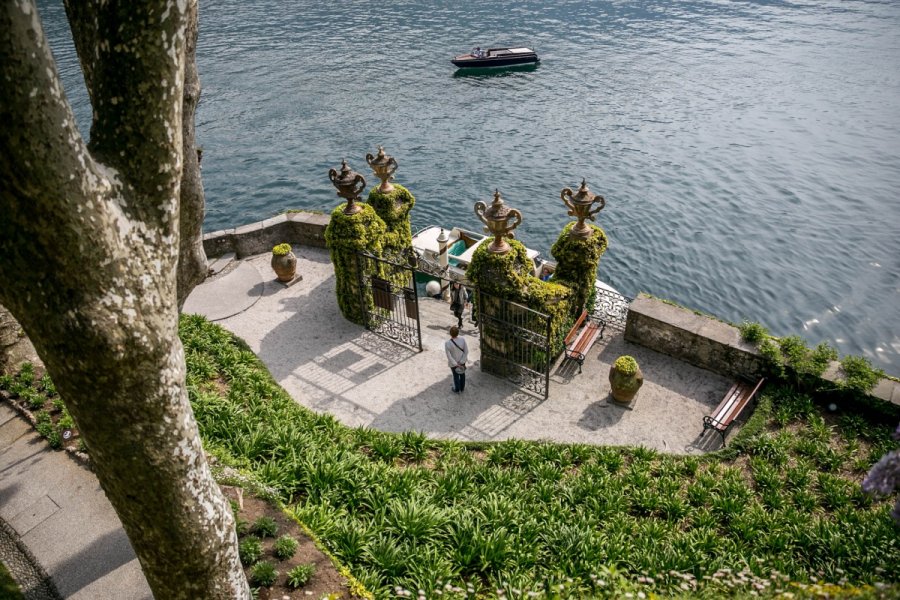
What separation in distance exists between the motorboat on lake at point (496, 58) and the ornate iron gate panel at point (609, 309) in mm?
28758

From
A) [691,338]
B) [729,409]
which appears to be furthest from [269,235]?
[729,409]

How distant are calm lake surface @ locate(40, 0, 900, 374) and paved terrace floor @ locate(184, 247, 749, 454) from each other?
8904 millimetres

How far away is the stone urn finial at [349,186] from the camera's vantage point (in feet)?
45.9

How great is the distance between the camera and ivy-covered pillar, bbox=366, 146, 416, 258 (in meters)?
15.4

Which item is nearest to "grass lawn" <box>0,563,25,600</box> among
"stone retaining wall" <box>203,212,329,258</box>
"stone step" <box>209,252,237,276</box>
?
"stone step" <box>209,252,237,276</box>

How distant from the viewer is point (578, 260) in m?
13.8

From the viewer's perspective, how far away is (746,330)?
43.0 ft

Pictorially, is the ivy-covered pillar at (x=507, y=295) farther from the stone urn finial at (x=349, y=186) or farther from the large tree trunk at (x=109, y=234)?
the large tree trunk at (x=109, y=234)

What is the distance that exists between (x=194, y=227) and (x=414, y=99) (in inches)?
1266

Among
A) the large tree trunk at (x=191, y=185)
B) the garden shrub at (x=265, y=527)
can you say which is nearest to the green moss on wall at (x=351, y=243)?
the large tree trunk at (x=191, y=185)

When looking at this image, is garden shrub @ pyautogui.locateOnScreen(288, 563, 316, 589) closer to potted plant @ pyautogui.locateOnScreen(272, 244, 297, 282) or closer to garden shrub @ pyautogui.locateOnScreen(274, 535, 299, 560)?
garden shrub @ pyautogui.locateOnScreen(274, 535, 299, 560)

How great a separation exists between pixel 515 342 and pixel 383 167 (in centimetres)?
568

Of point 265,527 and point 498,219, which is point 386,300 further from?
point 265,527

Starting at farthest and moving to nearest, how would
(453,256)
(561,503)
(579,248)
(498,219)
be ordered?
1. (453,256)
2. (579,248)
3. (498,219)
4. (561,503)
